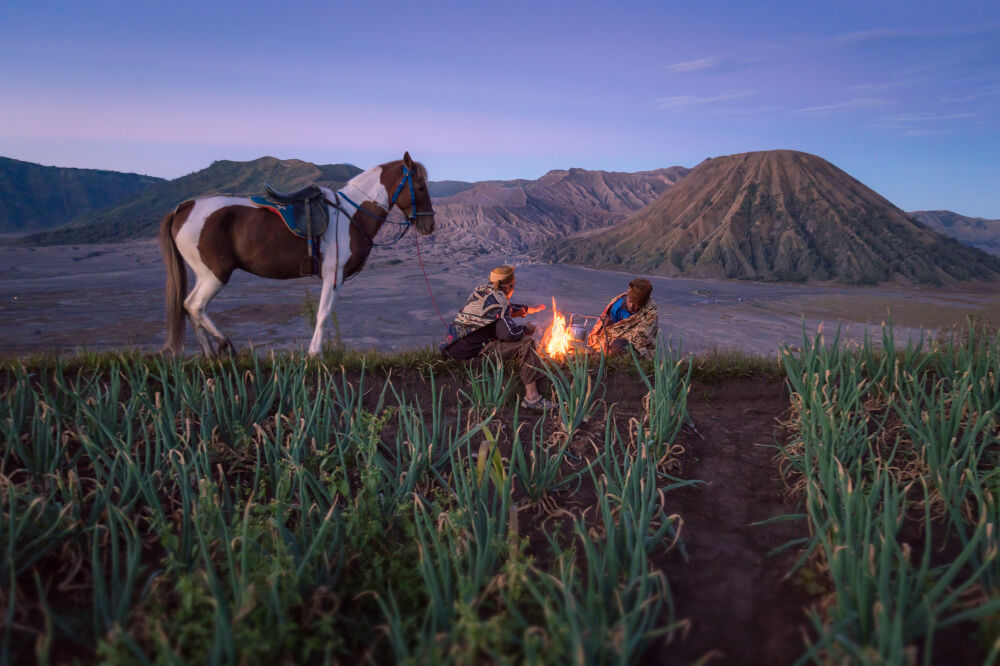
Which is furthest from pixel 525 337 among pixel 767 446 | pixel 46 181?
pixel 46 181

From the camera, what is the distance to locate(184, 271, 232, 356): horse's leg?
14.8ft

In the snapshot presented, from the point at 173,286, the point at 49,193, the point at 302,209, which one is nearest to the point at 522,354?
the point at 302,209

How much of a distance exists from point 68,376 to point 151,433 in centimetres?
142

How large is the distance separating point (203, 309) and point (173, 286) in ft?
1.05

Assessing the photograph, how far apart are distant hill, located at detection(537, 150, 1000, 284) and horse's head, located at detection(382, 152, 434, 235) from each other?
1344 cm

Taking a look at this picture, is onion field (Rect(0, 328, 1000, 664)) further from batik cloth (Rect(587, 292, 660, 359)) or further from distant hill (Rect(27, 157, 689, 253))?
distant hill (Rect(27, 157, 689, 253))

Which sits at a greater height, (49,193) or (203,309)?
(49,193)

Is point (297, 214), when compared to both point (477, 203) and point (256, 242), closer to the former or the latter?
point (256, 242)

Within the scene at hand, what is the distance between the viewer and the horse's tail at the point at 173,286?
15.1 ft

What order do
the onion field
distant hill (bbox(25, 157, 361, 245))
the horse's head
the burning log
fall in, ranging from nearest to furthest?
the onion field → the burning log → the horse's head → distant hill (bbox(25, 157, 361, 245))

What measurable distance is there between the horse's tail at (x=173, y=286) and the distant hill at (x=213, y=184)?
26.5 metres

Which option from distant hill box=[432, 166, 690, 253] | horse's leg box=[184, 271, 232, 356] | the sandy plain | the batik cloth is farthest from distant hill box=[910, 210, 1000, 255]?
horse's leg box=[184, 271, 232, 356]

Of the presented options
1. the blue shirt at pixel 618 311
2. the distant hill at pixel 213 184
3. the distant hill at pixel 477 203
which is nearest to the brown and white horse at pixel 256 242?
the blue shirt at pixel 618 311

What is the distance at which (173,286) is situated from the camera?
183 inches
